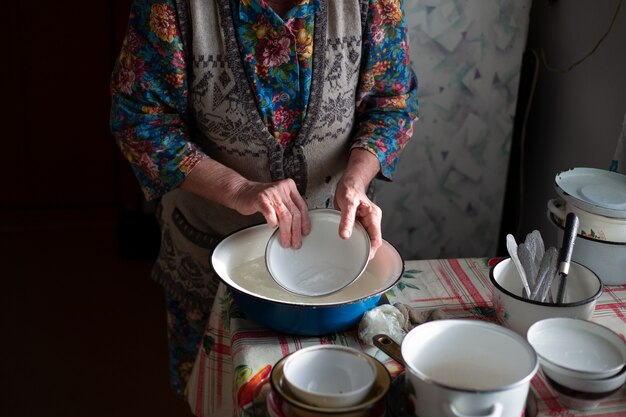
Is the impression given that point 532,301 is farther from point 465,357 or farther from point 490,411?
point 490,411

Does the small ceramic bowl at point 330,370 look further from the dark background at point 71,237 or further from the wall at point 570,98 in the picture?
the dark background at point 71,237

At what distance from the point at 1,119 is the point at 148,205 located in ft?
2.41

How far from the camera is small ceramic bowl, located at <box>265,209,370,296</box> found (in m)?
1.24

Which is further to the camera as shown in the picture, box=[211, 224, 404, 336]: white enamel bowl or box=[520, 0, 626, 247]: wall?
box=[520, 0, 626, 247]: wall

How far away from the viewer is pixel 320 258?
1.29m

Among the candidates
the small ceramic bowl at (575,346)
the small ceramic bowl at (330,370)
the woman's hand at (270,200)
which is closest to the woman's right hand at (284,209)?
the woman's hand at (270,200)

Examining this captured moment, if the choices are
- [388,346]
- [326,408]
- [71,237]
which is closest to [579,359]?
[388,346]

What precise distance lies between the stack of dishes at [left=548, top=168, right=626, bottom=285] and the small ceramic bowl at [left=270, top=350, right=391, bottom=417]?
536 mm

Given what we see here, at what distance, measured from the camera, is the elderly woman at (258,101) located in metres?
1.37

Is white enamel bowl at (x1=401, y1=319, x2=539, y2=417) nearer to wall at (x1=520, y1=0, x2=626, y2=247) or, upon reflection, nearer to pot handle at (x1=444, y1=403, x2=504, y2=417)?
pot handle at (x1=444, y1=403, x2=504, y2=417)

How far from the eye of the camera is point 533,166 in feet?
7.79

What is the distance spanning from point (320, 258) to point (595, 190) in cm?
52

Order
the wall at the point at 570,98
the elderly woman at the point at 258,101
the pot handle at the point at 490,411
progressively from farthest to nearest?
1. the wall at the point at 570,98
2. the elderly woman at the point at 258,101
3. the pot handle at the point at 490,411

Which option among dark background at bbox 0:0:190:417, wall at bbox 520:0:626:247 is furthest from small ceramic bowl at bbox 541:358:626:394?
dark background at bbox 0:0:190:417
